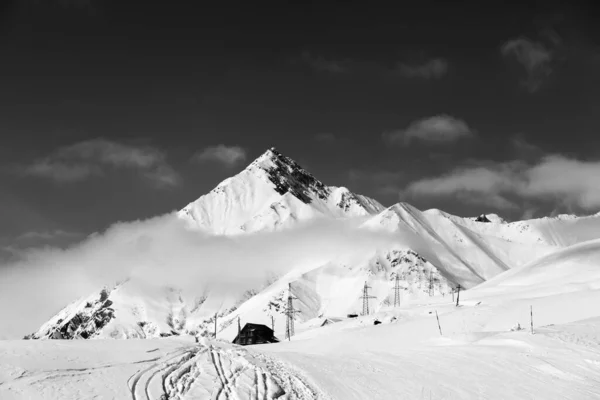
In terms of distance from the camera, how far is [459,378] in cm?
3106

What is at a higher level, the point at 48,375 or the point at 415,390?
the point at 48,375

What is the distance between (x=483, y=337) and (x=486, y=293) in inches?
3785

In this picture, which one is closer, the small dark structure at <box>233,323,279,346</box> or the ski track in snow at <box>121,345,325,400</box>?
the ski track in snow at <box>121,345,325,400</box>

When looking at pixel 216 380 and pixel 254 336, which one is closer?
pixel 216 380

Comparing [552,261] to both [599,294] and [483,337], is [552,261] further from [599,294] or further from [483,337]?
[483,337]

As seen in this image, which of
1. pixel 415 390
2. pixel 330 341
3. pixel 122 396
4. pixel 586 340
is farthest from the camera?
pixel 330 341

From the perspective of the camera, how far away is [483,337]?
156 feet

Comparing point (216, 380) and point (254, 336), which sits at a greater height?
point (216, 380)

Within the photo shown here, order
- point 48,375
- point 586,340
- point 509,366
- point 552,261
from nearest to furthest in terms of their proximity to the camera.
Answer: point 48,375, point 509,366, point 586,340, point 552,261

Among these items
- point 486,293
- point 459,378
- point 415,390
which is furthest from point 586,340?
point 486,293

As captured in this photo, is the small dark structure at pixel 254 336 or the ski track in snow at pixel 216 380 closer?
the ski track in snow at pixel 216 380

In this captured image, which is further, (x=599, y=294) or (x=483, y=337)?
(x=599, y=294)

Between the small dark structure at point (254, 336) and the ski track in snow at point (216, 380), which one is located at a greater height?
the ski track in snow at point (216, 380)

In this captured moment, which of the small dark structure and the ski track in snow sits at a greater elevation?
the ski track in snow
